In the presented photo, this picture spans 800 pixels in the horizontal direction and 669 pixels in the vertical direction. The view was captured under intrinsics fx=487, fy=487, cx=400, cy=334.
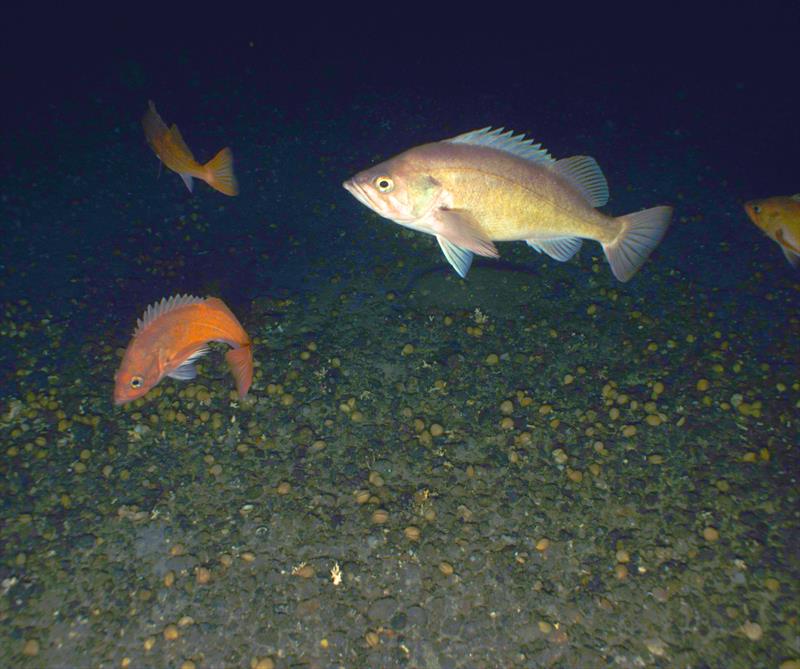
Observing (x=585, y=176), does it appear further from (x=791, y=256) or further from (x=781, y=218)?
(x=791, y=256)

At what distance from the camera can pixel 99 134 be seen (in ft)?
24.7

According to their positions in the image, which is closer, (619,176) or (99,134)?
(619,176)

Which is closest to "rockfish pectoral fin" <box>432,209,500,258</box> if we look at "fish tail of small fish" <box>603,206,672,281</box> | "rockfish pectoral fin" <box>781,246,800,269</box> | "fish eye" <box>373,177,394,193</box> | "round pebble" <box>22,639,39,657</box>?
"fish eye" <box>373,177,394,193</box>

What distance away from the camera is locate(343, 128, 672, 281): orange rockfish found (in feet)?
9.58

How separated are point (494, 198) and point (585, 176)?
0.69 metres

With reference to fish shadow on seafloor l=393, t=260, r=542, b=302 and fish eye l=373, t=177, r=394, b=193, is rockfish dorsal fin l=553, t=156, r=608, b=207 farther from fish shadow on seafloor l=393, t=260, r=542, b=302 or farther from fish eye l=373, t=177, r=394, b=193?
fish shadow on seafloor l=393, t=260, r=542, b=302

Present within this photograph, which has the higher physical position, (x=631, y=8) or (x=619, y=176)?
(x=631, y=8)

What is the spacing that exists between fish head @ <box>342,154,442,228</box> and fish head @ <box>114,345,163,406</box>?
65.1 inches

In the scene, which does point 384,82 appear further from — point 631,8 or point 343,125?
point 631,8

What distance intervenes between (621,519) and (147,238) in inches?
206

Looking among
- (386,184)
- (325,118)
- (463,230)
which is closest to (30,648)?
(386,184)

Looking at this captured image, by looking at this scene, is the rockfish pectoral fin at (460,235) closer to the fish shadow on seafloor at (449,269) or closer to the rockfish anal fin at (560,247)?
the rockfish anal fin at (560,247)

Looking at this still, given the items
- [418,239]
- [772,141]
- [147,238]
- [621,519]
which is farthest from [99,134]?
[772,141]

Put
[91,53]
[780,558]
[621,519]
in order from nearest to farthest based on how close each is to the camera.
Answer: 1. [780,558]
2. [621,519]
3. [91,53]
